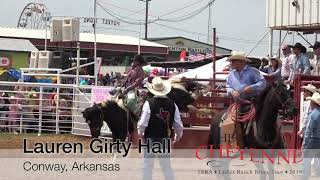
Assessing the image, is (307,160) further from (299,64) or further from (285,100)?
(299,64)

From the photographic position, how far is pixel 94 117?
13758mm

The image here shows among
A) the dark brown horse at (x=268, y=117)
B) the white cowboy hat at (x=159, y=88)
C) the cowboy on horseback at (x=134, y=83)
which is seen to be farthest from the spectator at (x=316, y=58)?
the white cowboy hat at (x=159, y=88)

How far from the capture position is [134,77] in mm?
13984

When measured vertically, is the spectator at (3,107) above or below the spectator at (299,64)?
below

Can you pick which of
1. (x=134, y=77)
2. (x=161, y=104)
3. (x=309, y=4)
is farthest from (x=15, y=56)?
(x=161, y=104)

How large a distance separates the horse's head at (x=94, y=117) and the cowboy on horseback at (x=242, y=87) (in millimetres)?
4123

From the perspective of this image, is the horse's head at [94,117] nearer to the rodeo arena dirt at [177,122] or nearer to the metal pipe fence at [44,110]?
the rodeo arena dirt at [177,122]

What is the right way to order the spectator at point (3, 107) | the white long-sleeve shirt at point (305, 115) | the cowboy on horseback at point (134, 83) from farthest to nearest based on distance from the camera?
the spectator at point (3, 107), the cowboy on horseback at point (134, 83), the white long-sleeve shirt at point (305, 115)

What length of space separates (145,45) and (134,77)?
4779 centimetres

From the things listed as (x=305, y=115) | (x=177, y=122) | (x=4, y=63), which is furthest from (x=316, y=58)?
(x=4, y=63)

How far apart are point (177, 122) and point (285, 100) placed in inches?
74.1

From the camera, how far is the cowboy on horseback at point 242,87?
33.0 feet

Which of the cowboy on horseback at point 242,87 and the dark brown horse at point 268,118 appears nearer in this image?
the dark brown horse at point 268,118

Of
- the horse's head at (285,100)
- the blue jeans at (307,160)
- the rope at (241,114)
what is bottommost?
the blue jeans at (307,160)
